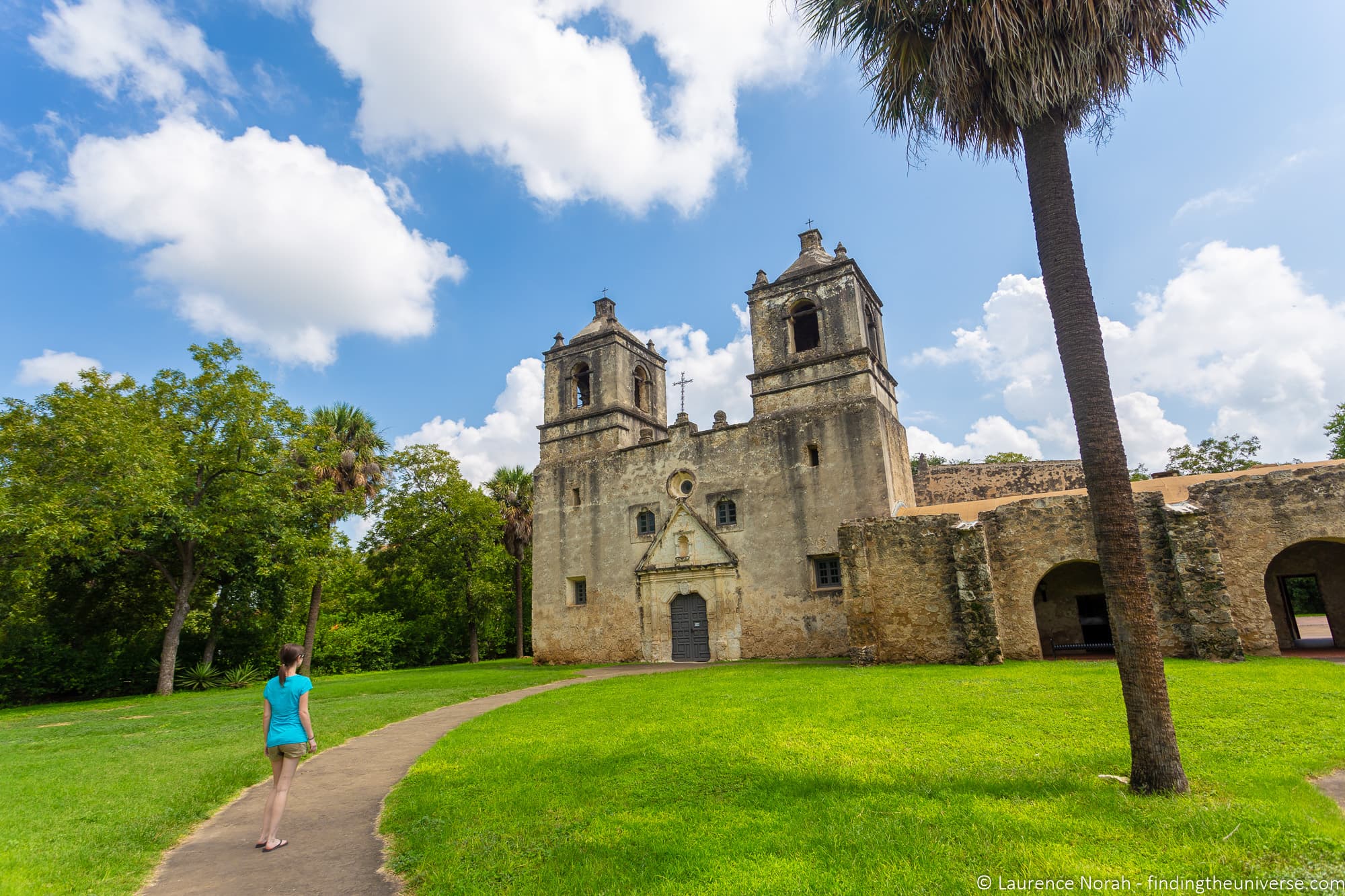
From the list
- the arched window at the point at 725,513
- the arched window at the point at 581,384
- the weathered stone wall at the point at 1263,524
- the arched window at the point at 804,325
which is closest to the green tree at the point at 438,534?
the arched window at the point at 581,384

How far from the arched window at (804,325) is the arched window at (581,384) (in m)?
8.91

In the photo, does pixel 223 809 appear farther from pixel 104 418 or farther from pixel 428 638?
pixel 428 638

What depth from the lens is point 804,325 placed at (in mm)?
24984

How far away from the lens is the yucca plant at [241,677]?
22172 millimetres

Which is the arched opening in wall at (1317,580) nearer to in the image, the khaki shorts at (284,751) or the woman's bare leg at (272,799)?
the khaki shorts at (284,751)

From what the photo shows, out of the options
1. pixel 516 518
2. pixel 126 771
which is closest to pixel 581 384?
pixel 516 518

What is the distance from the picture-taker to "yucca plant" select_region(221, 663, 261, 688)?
22.2 metres

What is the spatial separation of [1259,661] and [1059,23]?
1293cm

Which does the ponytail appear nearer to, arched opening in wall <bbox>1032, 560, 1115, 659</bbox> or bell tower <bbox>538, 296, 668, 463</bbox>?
arched opening in wall <bbox>1032, 560, 1115, 659</bbox>

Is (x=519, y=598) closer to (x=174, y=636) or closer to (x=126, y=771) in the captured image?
(x=174, y=636)

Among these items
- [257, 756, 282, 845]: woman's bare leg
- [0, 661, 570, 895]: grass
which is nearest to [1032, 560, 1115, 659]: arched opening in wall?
[0, 661, 570, 895]: grass

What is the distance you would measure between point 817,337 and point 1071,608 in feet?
38.7

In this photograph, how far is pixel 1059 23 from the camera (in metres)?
6.46

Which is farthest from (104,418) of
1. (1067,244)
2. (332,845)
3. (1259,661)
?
(1259,661)
